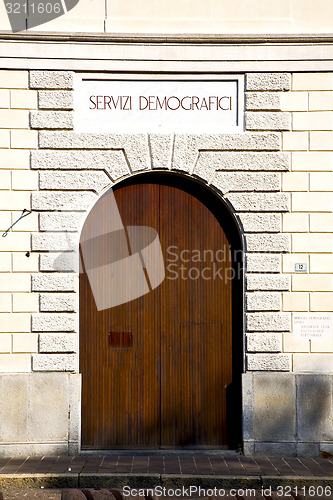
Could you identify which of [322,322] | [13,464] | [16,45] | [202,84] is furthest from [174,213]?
[13,464]

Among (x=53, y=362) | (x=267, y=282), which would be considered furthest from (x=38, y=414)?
(x=267, y=282)

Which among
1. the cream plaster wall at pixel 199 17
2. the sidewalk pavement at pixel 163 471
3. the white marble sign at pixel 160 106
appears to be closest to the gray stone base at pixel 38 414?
the sidewalk pavement at pixel 163 471

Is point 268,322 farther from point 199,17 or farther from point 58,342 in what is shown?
point 199,17

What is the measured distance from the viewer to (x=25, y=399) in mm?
9422

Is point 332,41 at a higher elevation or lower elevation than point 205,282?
higher

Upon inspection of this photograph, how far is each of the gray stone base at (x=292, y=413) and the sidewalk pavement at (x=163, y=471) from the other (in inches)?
12.6

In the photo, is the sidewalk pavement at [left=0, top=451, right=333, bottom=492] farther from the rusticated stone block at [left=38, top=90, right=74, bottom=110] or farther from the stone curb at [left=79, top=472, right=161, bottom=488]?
the rusticated stone block at [left=38, top=90, right=74, bottom=110]

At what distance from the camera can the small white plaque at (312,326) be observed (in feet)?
31.7

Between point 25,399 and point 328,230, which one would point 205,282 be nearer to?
point 328,230

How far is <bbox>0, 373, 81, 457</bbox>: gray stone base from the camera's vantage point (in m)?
9.39

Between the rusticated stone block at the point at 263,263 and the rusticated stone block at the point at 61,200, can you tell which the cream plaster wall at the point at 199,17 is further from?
the rusticated stone block at the point at 263,263

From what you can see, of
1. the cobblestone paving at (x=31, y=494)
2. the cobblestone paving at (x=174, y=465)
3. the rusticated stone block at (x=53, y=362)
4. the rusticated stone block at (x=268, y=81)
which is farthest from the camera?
the rusticated stone block at (x=268, y=81)

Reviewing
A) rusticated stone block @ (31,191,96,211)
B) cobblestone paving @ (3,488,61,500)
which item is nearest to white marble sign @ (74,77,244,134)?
rusticated stone block @ (31,191,96,211)

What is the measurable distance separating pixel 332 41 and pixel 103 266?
15.9ft
